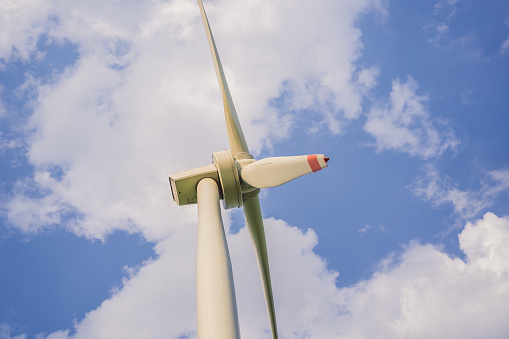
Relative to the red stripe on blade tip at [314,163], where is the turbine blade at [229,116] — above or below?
above

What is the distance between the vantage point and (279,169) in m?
11.3

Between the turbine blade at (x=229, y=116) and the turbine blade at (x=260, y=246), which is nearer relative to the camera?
the turbine blade at (x=229, y=116)

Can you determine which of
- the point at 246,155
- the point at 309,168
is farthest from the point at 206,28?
the point at 309,168

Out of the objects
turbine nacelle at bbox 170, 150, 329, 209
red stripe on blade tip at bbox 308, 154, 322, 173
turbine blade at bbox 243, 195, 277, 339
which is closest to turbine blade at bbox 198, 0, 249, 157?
turbine nacelle at bbox 170, 150, 329, 209

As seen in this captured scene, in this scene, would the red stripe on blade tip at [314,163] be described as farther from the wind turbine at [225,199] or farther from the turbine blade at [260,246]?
the turbine blade at [260,246]

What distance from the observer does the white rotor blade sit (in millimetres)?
10320

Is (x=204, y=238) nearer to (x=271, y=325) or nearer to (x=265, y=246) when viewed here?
(x=265, y=246)

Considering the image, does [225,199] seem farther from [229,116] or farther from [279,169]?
[229,116]

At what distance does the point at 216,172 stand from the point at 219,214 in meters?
2.59

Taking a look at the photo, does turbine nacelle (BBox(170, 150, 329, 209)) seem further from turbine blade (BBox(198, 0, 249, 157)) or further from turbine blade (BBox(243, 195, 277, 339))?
turbine blade (BBox(243, 195, 277, 339))

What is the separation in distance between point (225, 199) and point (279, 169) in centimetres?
256

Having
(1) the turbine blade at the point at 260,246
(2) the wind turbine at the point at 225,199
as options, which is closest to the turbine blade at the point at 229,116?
(2) the wind turbine at the point at 225,199

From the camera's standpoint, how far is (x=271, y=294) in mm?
14945

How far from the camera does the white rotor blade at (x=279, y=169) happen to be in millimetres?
10320
